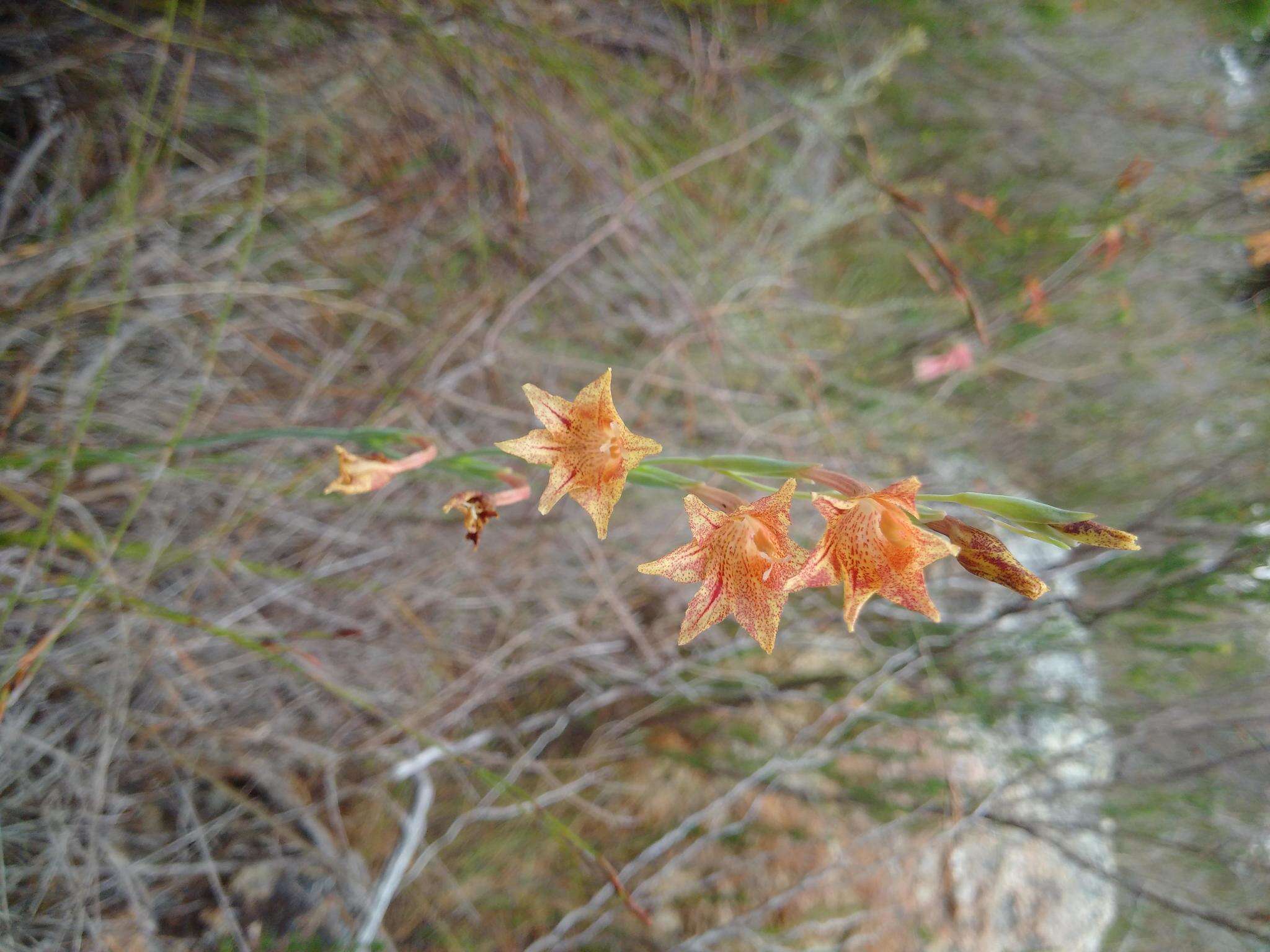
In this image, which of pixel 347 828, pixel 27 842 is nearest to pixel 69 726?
pixel 27 842

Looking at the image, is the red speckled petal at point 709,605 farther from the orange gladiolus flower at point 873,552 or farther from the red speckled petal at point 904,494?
the red speckled petal at point 904,494

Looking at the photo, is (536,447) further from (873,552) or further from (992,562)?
(992,562)

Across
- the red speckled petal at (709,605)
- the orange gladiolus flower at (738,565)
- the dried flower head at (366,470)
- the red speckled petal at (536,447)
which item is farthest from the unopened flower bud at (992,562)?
the dried flower head at (366,470)

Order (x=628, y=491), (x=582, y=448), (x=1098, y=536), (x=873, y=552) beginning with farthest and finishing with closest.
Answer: (x=628, y=491) → (x=582, y=448) → (x=873, y=552) → (x=1098, y=536)

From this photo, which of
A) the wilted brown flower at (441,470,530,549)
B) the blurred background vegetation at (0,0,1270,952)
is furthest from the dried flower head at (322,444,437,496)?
the blurred background vegetation at (0,0,1270,952)

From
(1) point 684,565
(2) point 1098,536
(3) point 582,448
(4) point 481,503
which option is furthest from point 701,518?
(2) point 1098,536

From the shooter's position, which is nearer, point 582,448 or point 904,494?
point 904,494
